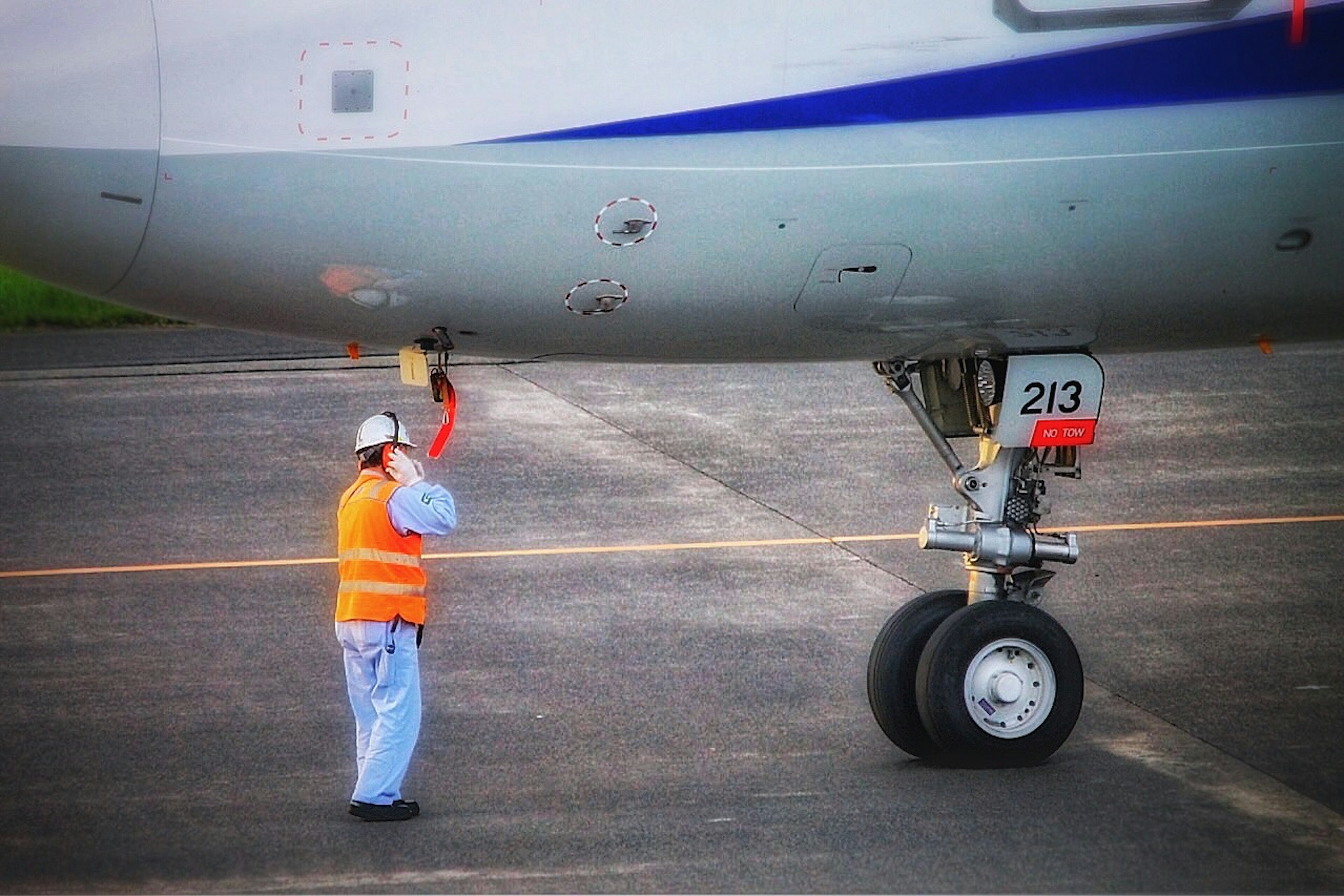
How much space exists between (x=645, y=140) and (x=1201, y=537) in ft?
23.9

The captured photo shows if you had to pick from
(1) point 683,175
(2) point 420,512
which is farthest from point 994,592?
(1) point 683,175

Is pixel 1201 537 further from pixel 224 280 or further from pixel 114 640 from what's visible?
pixel 224 280

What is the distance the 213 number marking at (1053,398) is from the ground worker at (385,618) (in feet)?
8.17

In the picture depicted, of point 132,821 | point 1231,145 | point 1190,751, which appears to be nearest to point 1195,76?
point 1231,145

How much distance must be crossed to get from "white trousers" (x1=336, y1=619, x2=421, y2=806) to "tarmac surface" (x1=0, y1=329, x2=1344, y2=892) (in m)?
0.23

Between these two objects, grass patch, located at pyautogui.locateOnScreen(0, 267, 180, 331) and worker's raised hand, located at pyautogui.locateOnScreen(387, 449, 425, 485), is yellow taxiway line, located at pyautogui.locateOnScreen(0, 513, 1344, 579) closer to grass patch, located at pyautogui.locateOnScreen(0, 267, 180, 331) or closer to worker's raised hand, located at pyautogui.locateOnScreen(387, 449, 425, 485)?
worker's raised hand, located at pyautogui.locateOnScreen(387, 449, 425, 485)

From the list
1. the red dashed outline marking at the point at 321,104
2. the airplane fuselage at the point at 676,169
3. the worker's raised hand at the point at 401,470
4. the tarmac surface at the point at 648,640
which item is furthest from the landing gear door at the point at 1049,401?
the red dashed outline marking at the point at 321,104

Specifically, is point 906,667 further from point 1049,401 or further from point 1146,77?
point 1146,77

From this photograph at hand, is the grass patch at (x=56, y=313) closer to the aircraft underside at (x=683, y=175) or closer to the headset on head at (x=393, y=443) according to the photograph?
the headset on head at (x=393, y=443)

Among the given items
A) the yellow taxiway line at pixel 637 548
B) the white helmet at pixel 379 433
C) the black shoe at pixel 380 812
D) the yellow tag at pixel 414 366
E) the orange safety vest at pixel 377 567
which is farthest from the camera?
the yellow taxiway line at pixel 637 548

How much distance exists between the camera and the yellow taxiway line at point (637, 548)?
517 inches

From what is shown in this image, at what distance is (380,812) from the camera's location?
340 inches

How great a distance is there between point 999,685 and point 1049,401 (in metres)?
1.25

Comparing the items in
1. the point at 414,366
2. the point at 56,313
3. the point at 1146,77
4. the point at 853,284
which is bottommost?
the point at 414,366
